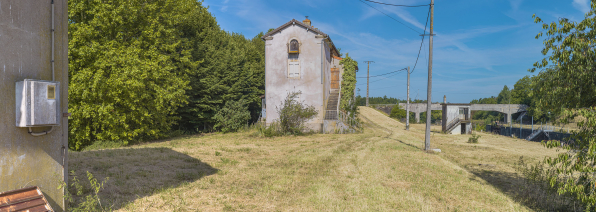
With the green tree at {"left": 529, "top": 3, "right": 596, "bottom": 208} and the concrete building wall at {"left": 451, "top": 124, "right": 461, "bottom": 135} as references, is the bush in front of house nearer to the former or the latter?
the green tree at {"left": 529, "top": 3, "right": 596, "bottom": 208}

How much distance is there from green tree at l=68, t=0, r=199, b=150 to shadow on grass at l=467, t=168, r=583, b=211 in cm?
1682

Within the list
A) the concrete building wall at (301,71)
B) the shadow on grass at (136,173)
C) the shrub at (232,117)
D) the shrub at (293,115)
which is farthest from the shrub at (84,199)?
the shrub at (232,117)

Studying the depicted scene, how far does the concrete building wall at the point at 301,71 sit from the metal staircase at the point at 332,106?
33.2 inches

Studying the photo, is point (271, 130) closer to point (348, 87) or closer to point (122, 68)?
point (122, 68)

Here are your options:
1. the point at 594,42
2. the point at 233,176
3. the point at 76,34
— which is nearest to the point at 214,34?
the point at 76,34

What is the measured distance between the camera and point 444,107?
117ft

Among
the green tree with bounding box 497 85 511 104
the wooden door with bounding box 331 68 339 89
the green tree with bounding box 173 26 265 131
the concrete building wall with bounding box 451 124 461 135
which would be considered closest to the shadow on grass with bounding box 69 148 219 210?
the green tree with bounding box 173 26 265 131

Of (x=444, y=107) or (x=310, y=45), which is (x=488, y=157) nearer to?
(x=310, y=45)

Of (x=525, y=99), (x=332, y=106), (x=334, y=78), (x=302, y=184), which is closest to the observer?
(x=302, y=184)

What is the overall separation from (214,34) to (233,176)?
2312 cm

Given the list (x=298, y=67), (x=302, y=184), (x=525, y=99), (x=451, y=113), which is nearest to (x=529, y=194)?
(x=302, y=184)

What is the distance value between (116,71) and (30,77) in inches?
559

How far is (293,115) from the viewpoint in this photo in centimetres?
2236

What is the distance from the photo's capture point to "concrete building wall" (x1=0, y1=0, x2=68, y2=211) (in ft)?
12.9
